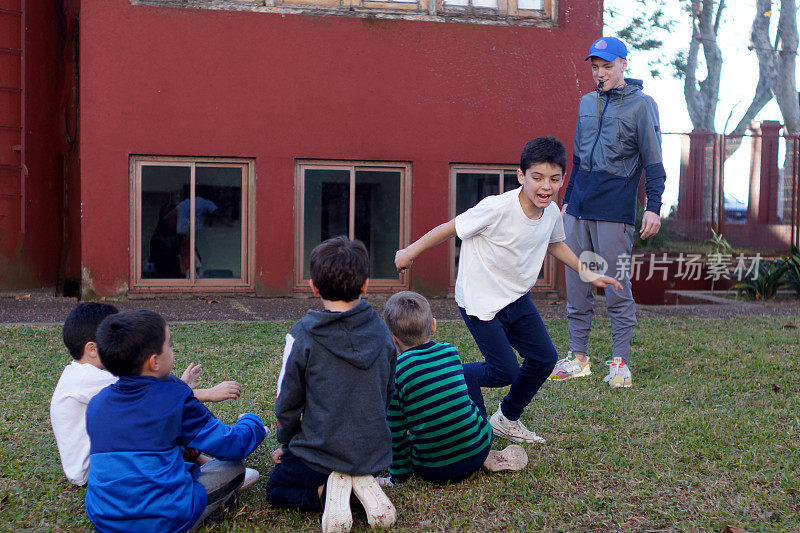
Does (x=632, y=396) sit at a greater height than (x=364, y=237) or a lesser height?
lesser

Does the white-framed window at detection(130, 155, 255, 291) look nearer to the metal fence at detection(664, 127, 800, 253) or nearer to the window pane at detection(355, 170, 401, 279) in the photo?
the window pane at detection(355, 170, 401, 279)

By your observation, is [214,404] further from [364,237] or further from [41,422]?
[364,237]

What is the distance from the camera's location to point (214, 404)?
15.3 ft

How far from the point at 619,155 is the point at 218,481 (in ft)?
12.1

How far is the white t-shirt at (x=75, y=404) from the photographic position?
3207 millimetres

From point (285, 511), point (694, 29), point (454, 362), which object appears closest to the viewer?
point (285, 511)

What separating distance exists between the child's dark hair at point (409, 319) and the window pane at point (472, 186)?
22.8 feet

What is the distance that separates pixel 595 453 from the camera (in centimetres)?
394

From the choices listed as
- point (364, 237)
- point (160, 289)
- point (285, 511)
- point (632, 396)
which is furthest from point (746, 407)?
point (160, 289)

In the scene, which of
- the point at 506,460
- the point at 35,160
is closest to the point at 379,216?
the point at 35,160

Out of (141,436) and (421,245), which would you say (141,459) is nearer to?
(141,436)

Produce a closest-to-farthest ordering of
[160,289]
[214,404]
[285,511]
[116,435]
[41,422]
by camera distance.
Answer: [116,435] → [285,511] → [41,422] → [214,404] → [160,289]

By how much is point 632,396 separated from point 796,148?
10.5 m

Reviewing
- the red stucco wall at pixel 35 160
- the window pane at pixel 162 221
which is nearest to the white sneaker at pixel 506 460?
the window pane at pixel 162 221
